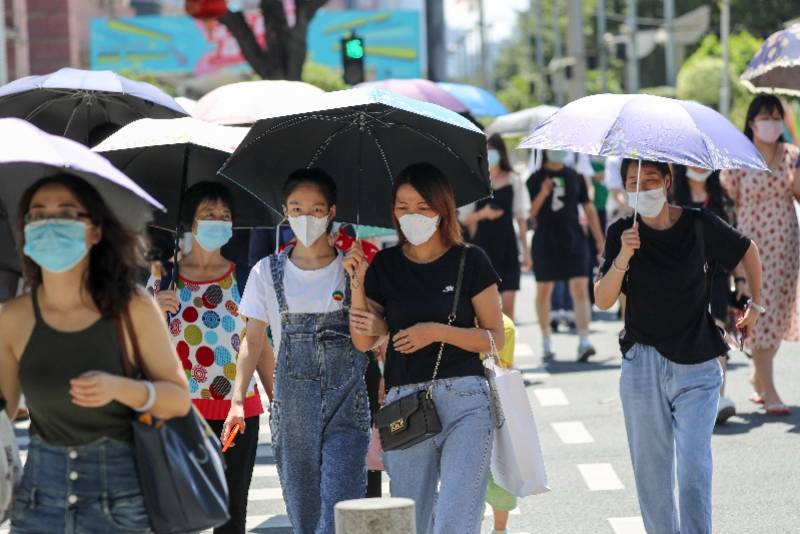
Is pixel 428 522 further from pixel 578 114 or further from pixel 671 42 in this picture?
pixel 671 42

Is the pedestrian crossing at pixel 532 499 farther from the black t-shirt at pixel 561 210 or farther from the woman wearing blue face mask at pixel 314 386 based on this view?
the black t-shirt at pixel 561 210

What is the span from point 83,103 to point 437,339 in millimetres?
4143

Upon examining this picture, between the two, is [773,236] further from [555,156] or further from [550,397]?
[555,156]

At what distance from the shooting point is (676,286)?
7.04 meters

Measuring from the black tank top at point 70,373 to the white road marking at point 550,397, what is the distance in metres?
8.14

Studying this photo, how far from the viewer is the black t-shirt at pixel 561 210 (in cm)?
1520

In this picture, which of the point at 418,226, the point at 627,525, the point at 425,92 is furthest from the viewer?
the point at 425,92

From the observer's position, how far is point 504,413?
6336mm

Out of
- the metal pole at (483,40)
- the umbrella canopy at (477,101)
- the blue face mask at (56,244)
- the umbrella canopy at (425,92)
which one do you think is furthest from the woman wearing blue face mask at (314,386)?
the metal pole at (483,40)

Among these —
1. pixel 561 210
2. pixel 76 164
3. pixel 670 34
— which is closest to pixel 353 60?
pixel 561 210

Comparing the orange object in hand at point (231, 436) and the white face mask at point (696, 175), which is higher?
the white face mask at point (696, 175)

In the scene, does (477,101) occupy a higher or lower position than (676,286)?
higher

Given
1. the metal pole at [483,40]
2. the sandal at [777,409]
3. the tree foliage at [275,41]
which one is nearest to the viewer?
the sandal at [777,409]

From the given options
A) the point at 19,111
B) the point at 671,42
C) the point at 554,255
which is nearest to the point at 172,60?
the point at 671,42
